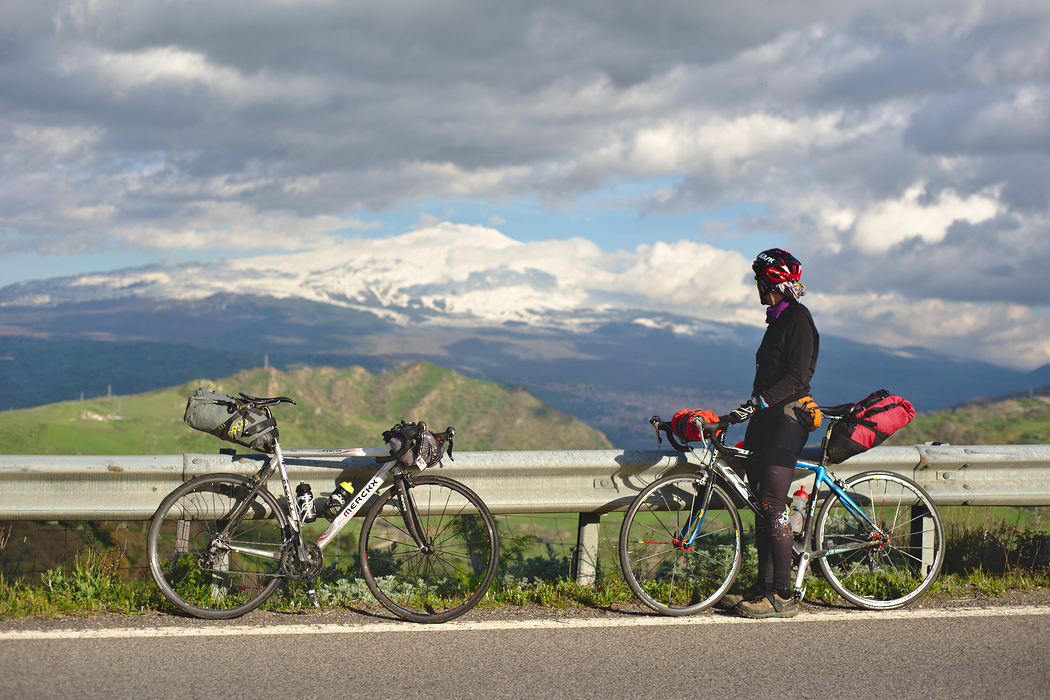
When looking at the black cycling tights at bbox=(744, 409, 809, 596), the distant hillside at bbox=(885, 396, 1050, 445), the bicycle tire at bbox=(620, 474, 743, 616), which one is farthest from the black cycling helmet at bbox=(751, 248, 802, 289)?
the distant hillside at bbox=(885, 396, 1050, 445)

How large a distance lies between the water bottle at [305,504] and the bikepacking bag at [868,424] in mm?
3574

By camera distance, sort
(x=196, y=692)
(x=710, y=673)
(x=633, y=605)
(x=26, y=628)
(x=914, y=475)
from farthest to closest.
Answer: (x=914, y=475) < (x=633, y=605) < (x=26, y=628) < (x=710, y=673) < (x=196, y=692)

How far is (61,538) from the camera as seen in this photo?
18.0ft

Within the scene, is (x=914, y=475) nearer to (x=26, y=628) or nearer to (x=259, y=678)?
(x=259, y=678)

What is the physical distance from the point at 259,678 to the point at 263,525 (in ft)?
4.15

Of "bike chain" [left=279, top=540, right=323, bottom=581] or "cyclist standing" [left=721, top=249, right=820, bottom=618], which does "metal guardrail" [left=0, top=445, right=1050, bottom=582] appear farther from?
"cyclist standing" [left=721, top=249, right=820, bottom=618]

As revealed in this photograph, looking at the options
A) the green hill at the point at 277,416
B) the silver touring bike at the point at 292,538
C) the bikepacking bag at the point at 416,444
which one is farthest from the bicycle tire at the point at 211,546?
the green hill at the point at 277,416

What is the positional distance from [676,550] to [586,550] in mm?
682

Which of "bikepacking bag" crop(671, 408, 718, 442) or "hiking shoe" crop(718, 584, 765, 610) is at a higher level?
"bikepacking bag" crop(671, 408, 718, 442)

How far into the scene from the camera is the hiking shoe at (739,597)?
16.9ft

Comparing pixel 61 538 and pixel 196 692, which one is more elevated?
pixel 61 538

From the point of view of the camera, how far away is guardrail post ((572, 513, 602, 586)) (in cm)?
550

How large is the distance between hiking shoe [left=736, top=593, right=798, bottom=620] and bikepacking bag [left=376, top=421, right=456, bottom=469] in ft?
7.57

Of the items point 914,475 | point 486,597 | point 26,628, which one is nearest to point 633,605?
point 486,597
